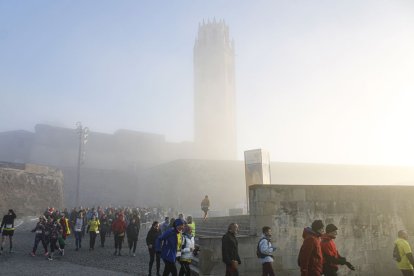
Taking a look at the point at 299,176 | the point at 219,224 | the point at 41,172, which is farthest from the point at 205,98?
the point at 219,224

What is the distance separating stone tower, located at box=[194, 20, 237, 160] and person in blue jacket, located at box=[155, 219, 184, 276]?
224 ft

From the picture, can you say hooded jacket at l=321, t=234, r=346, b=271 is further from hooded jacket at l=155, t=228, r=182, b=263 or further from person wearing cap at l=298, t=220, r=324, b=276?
hooded jacket at l=155, t=228, r=182, b=263

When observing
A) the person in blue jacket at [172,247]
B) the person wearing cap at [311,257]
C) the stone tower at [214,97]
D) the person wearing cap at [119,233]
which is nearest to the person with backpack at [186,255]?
the person in blue jacket at [172,247]

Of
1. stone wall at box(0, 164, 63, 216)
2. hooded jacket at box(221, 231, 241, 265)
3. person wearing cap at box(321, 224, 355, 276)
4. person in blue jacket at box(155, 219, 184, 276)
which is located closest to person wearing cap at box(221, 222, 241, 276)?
hooded jacket at box(221, 231, 241, 265)

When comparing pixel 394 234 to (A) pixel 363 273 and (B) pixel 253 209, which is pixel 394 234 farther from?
(B) pixel 253 209

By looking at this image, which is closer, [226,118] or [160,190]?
[160,190]

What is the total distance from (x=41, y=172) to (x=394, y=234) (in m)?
32.1

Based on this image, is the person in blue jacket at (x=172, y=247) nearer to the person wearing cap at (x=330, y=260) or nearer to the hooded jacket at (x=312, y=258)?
the hooded jacket at (x=312, y=258)

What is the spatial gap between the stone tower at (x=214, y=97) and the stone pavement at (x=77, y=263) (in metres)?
Result: 61.5

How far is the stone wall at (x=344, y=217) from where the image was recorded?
914 cm

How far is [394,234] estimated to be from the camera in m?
10.5

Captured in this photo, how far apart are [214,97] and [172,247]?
71872 mm

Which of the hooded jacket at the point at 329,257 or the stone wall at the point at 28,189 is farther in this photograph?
the stone wall at the point at 28,189

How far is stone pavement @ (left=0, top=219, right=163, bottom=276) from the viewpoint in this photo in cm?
944
